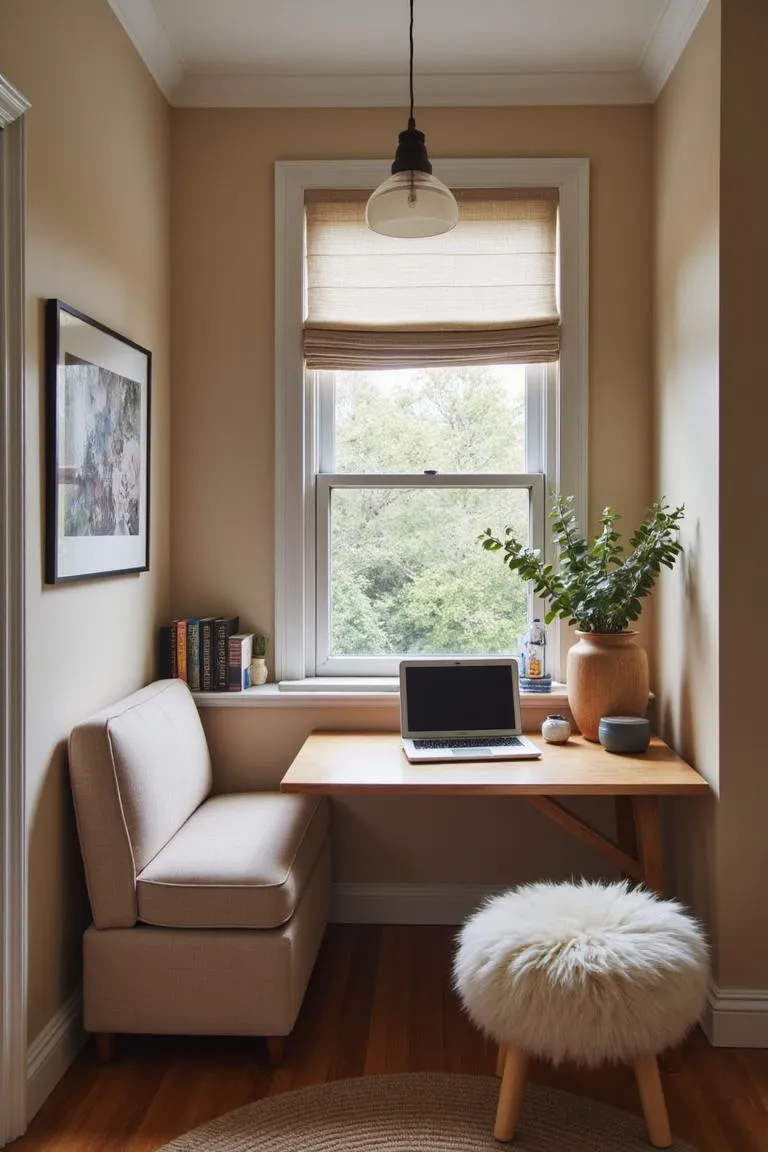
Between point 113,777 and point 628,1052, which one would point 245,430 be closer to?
point 113,777

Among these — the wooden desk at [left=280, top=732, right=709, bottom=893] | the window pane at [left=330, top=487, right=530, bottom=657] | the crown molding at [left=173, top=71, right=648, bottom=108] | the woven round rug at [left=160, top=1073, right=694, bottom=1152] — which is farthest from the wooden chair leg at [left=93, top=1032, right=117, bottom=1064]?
the crown molding at [left=173, top=71, right=648, bottom=108]

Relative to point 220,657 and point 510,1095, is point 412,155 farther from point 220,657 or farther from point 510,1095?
point 510,1095

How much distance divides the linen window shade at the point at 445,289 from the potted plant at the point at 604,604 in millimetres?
710

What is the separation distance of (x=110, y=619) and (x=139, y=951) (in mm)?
874

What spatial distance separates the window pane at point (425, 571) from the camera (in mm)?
3141

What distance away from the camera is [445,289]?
3.06m

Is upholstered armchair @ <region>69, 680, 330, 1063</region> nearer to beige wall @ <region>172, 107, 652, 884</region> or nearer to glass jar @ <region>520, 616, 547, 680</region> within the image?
beige wall @ <region>172, 107, 652, 884</region>

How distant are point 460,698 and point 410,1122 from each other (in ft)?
3.77

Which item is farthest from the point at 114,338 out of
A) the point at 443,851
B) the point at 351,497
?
the point at 443,851

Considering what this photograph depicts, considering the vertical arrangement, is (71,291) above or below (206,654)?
above

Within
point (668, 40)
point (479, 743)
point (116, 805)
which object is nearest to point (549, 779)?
point (479, 743)

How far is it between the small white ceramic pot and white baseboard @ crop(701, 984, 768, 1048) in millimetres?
777

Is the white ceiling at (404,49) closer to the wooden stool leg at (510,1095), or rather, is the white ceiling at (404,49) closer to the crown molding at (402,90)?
the crown molding at (402,90)

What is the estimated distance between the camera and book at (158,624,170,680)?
299 cm
